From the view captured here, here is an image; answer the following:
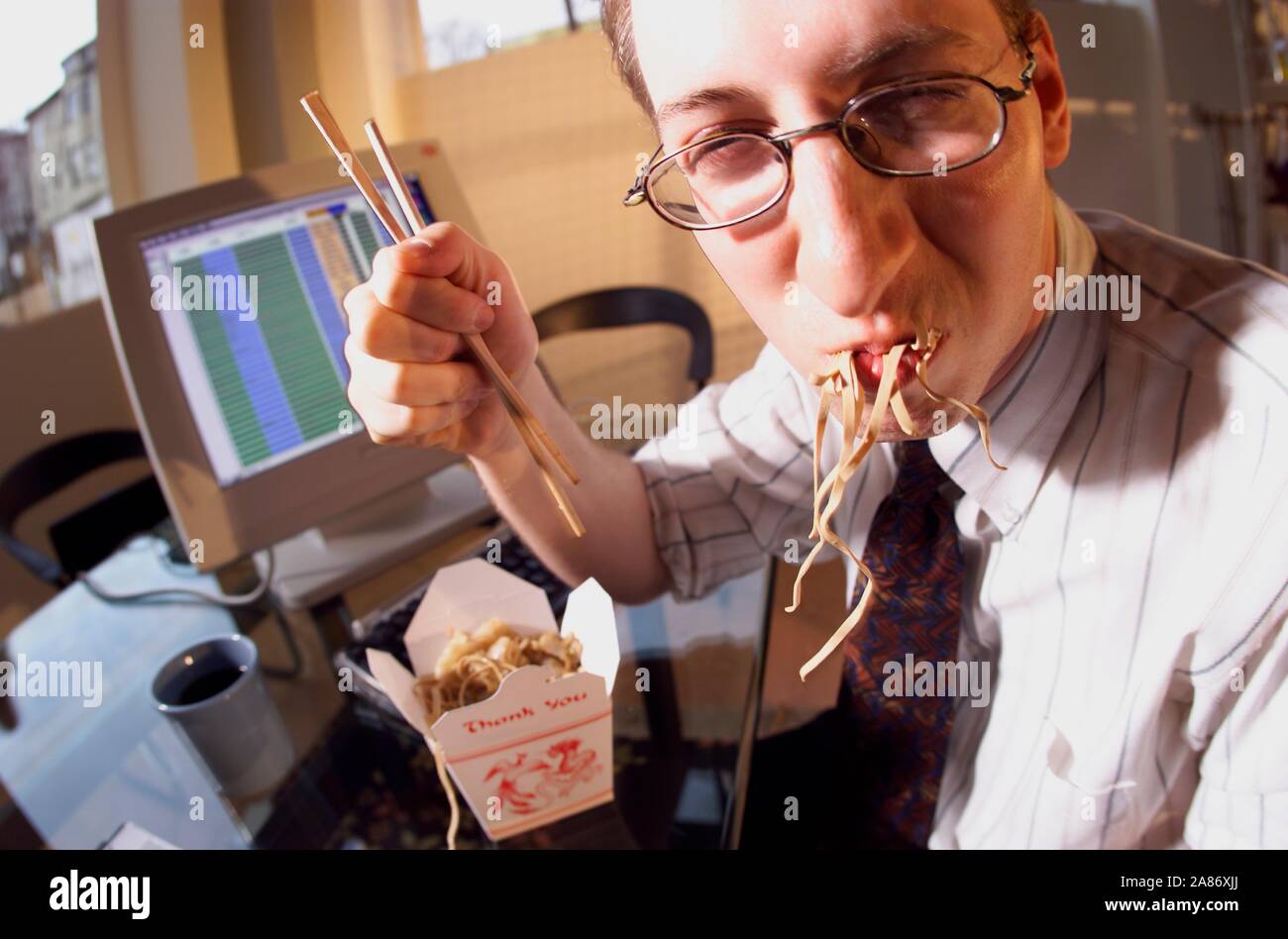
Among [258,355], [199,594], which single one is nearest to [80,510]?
[199,594]

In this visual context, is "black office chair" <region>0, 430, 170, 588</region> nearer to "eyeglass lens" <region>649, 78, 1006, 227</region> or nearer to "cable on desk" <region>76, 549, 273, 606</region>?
"cable on desk" <region>76, 549, 273, 606</region>

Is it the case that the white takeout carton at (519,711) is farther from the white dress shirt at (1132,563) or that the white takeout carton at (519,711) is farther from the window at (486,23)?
the window at (486,23)

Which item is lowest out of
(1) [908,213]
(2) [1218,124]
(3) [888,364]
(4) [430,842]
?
(4) [430,842]

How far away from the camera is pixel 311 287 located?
1.12m

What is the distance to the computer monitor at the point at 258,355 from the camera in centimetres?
101

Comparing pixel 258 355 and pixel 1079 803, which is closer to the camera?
pixel 1079 803

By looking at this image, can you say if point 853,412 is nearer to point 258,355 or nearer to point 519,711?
point 519,711

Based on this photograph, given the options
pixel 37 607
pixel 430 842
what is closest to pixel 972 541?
pixel 430 842

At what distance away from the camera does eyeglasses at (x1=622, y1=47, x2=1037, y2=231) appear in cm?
55

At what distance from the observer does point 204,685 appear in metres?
0.88

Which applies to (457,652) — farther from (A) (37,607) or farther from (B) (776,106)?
(A) (37,607)

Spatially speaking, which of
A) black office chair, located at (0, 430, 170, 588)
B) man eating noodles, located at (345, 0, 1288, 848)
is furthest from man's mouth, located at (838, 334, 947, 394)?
black office chair, located at (0, 430, 170, 588)

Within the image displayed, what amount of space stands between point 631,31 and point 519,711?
55 cm

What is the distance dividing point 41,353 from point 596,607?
64.8 inches
